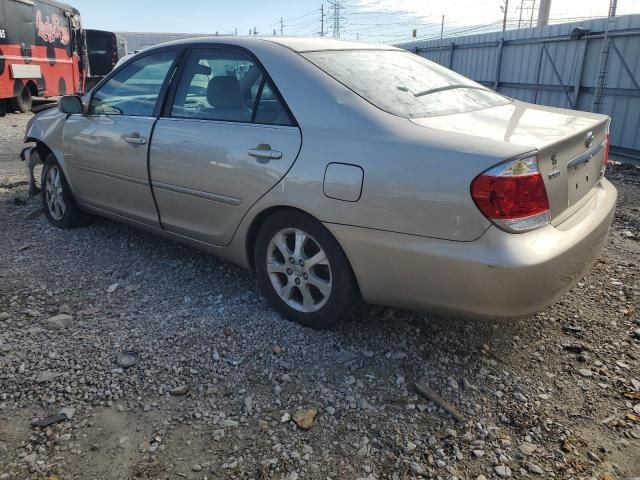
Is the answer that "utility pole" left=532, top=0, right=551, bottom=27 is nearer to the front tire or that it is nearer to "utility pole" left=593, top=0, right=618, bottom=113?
"utility pole" left=593, top=0, right=618, bottom=113

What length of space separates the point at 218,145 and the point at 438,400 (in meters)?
1.90

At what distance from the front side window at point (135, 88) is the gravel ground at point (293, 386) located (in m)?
1.26

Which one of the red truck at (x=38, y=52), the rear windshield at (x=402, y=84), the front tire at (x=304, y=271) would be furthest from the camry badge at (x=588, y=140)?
the red truck at (x=38, y=52)

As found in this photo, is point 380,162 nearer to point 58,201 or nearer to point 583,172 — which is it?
point 583,172

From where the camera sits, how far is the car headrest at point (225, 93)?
3344 mm

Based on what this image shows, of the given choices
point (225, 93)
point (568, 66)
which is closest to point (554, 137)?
point (225, 93)

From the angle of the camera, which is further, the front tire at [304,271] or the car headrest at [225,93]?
the car headrest at [225,93]

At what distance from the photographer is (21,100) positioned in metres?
14.8

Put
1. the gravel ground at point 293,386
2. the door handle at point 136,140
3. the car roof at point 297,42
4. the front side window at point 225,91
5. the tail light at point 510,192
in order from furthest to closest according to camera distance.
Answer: the door handle at point 136,140
the car roof at point 297,42
the front side window at point 225,91
the tail light at point 510,192
the gravel ground at point 293,386

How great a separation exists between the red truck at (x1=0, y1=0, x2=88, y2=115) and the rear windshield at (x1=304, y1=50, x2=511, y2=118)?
13.3m

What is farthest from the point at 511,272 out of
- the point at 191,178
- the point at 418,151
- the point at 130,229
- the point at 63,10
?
the point at 63,10

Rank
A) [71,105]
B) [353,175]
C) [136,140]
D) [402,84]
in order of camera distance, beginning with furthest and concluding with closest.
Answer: [71,105], [136,140], [402,84], [353,175]

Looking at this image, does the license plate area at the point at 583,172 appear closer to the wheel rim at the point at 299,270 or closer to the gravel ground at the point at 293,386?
the gravel ground at the point at 293,386

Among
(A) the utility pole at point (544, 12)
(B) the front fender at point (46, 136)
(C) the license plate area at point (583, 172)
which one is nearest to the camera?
(C) the license plate area at point (583, 172)
